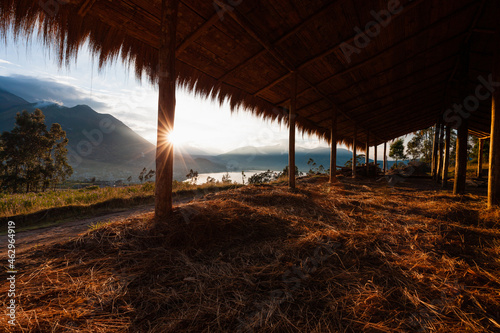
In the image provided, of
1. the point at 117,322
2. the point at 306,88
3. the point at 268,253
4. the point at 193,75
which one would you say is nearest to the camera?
the point at 117,322

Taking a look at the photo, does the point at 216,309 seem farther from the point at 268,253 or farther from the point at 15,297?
the point at 15,297

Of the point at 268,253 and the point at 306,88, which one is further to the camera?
the point at 306,88

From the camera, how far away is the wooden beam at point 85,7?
2508 millimetres

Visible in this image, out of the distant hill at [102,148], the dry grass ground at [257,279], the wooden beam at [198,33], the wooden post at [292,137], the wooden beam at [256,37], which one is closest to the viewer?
the dry grass ground at [257,279]

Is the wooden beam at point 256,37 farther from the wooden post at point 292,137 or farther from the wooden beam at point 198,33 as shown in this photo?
the wooden post at point 292,137

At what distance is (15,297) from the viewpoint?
3.80 ft

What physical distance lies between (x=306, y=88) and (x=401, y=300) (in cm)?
635

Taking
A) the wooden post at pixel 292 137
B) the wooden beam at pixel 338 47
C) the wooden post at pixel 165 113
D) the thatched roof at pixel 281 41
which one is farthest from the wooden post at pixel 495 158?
the wooden post at pixel 165 113

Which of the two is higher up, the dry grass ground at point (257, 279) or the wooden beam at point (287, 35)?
the wooden beam at point (287, 35)

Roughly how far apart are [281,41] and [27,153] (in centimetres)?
2819

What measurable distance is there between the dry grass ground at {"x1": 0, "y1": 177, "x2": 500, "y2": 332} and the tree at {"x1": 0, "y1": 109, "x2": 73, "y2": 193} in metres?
25.9

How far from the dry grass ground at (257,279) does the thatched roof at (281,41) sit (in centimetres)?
307

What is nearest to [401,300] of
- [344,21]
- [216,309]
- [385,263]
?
[385,263]

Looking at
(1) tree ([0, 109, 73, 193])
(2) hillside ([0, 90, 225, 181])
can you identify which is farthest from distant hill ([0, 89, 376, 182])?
(1) tree ([0, 109, 73, 193])
